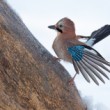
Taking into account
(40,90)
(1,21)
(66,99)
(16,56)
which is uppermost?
(1,21)

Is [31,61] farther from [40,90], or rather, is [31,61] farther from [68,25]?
[68,25]

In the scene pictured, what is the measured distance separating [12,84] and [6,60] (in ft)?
1.03

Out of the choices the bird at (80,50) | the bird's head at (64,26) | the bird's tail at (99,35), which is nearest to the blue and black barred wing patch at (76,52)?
the bird at (80,50)

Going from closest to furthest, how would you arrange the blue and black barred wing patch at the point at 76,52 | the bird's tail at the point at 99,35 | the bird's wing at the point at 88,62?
the bird's wing at the point at 88,62 < the blue and black barred wing patch at the point at 76,52 < the bird's tail at the point at 99,35

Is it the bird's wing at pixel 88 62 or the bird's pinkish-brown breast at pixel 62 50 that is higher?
the bird's pinkish-brown breast at pixel 62 50

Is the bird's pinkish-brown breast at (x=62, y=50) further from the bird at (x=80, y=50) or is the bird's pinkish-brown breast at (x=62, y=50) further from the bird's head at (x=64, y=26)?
the bird's head at (x=64, y=26)

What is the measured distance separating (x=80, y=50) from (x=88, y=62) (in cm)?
29

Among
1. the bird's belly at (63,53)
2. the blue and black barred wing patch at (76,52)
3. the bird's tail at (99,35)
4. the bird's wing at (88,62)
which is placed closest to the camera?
the bird's wing at (88,62)

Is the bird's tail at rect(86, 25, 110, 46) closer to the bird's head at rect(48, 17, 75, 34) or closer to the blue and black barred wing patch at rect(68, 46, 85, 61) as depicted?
the bird's head at rect(48, 17, 75, 34)

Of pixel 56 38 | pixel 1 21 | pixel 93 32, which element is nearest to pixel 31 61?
pixel 1 21

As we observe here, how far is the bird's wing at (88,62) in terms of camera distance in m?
5.46

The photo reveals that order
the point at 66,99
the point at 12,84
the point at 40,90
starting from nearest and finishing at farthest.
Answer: the point at 12,84 < the point at 40,90 < the point at 66,99

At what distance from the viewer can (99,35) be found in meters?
6.75

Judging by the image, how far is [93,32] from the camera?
692 cm
